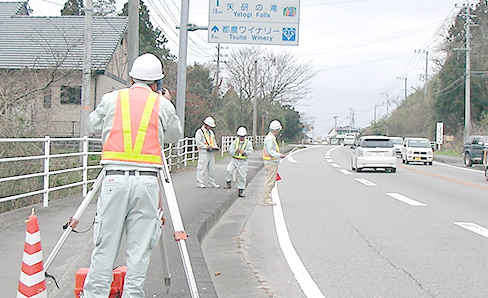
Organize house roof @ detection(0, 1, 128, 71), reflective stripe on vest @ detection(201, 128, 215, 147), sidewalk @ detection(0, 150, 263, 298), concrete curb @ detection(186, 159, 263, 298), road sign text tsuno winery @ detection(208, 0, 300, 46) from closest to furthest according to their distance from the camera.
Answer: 1. sidewalk @ detection(0, 150, 263, 298)
2. concrete curb @ detection(186, 159, 263, 298)
3. reflective stripe on vest @ detection(201, 128, 215, 147)
4. road sign text tsuno winery @ detection(208, 0, 300, 46)
5. house roof @ detection(0, 1, 128, 71)

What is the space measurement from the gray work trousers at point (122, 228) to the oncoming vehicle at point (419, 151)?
32.1 metres

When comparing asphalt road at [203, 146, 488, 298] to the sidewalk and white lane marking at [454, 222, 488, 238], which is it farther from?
the sidewalk

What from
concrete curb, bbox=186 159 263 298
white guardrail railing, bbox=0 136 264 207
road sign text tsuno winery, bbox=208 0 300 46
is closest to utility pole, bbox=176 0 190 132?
road sign text tsuno winery, bbox=208 0 300 46

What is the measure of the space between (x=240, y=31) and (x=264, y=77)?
4198 centimetres

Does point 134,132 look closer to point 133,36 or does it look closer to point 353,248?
point 353,248

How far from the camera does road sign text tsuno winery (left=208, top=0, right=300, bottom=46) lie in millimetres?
19859

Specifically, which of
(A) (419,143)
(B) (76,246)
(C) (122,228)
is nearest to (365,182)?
(B) (76,246)

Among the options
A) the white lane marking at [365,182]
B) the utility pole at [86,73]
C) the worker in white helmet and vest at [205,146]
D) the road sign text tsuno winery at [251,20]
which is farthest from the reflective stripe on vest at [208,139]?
the white lane marking at [365,182]

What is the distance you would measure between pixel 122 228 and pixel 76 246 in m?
3.30

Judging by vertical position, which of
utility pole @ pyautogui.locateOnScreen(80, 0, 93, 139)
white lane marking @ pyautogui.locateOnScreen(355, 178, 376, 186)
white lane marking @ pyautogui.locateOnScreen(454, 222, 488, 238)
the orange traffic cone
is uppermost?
utility pole @ pyautogui.locateOnScreen(80, 0, 93, 139)

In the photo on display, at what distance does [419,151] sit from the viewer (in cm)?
3453

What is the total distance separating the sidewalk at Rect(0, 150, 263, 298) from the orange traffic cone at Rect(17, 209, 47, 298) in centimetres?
83

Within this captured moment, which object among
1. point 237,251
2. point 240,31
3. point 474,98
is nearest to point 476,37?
point 474,98

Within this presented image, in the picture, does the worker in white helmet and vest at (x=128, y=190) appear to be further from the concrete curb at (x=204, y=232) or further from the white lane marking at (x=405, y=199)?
the white lane marking at (x=405, y=199)
